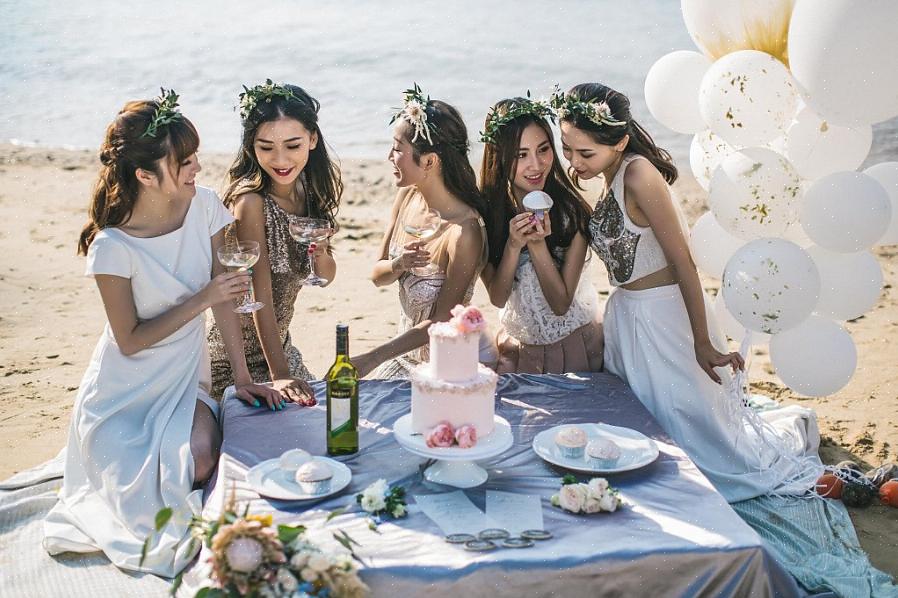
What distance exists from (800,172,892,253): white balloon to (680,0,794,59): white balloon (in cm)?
74

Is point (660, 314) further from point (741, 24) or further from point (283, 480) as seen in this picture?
point (283, 480)

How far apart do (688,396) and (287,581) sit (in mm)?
2900

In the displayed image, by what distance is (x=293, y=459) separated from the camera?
3.60m

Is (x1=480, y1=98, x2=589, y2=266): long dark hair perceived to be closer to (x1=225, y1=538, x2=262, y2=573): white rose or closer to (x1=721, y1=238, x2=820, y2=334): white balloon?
(x1=721, y1=238, x2=820, y2=334): white balloon

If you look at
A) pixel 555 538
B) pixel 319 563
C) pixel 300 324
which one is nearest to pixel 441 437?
pixel 555 538

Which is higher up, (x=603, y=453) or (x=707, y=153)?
(x=707, y=153)

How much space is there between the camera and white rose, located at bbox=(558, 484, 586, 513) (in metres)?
3.37

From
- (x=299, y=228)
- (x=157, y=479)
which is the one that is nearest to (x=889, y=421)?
(x=299, y=228)

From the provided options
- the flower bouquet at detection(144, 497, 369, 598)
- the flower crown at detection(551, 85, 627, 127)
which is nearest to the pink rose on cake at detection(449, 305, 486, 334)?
the flower bouquet at detection(144, 497, 369, 598)

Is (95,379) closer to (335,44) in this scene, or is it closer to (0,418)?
(0,418)

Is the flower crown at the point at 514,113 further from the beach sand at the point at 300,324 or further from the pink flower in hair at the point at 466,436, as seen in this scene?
the pink flower in hair at the point at 466,436

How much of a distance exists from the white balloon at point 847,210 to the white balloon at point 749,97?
0.36m

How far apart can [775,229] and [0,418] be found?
501 cm

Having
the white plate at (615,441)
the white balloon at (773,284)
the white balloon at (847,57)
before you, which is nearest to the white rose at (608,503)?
the white plate at (615,441)
